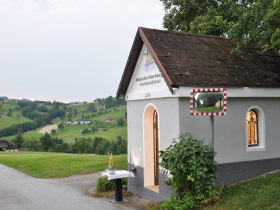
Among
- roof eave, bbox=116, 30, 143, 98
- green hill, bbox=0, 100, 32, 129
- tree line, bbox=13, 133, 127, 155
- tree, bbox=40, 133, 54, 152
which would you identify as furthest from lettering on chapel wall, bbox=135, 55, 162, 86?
green hill, bbox=0, 100, 32, 129

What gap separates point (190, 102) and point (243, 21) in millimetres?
3796

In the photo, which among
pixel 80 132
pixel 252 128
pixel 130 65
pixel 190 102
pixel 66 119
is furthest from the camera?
pixel 66 119

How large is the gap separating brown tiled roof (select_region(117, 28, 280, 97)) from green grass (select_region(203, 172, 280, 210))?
2.85m

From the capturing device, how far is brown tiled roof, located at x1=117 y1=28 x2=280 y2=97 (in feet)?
39.3

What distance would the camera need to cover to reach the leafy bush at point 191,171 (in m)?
10.5

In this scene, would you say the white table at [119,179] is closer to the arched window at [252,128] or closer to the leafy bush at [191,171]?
the leafy bush at [191,171]

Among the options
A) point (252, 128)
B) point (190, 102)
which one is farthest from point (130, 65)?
point (252, 128)

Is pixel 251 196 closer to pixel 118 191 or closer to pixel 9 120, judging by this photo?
pixel 118 191

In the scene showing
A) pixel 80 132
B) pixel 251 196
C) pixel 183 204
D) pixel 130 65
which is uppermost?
pixel 130 65

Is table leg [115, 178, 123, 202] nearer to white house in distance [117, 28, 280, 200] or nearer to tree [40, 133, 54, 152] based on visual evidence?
white house in distance [117, 28, 280, 200]

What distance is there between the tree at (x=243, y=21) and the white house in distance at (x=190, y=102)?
0.73 meters

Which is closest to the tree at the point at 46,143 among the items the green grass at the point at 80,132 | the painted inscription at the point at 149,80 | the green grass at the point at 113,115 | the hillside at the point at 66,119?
the hillside at the point at 66,119

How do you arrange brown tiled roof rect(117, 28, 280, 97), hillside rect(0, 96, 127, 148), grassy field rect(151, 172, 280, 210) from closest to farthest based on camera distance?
grassy field rect(151, 172, 280, 210) → brown tiled roof rect(117, 28, 280, 97) → hillside rect(0, 96, 127, 148)

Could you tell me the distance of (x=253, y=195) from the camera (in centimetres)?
1045
